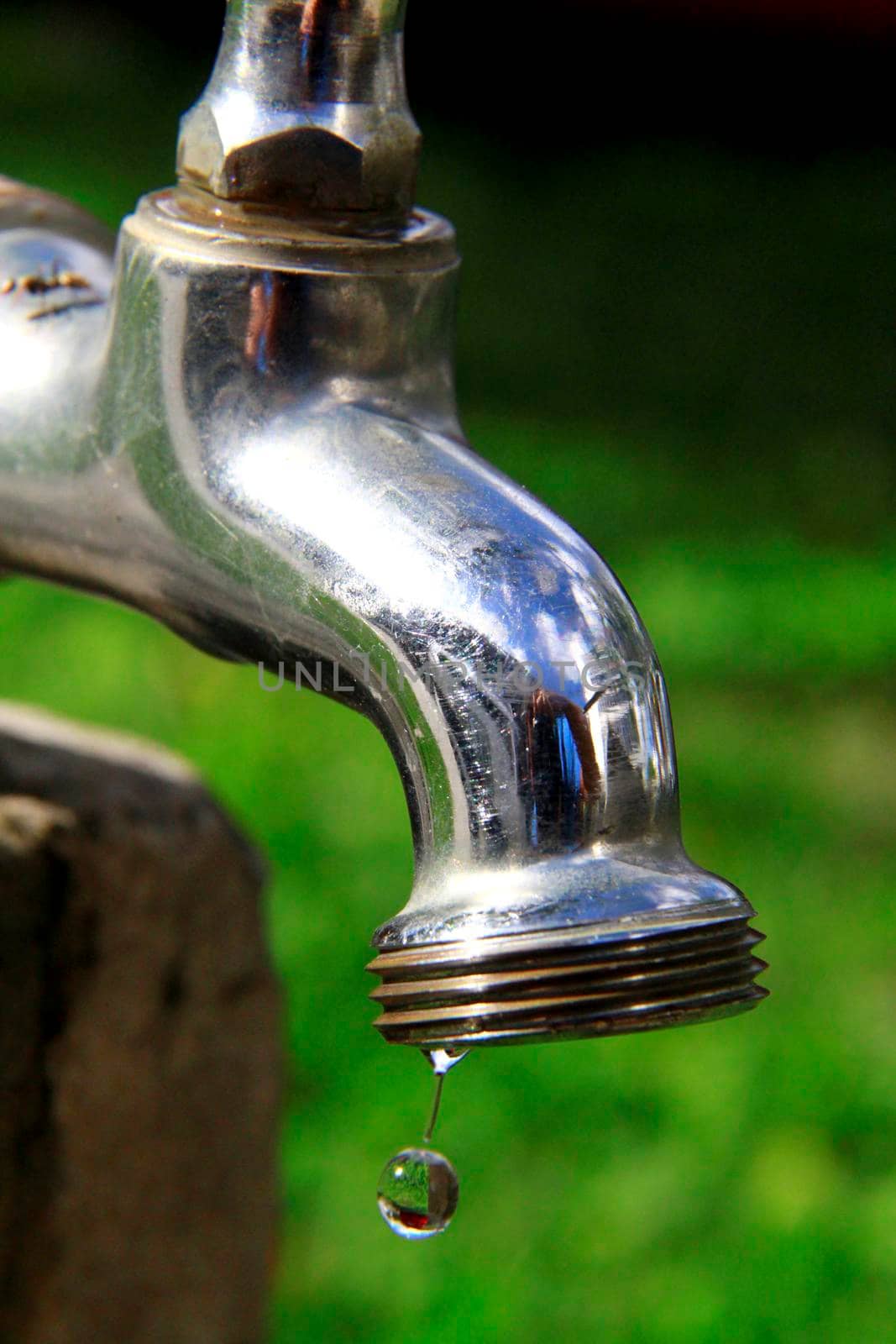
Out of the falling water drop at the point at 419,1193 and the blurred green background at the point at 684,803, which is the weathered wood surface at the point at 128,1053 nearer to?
the falling water drop at the point at 419,1193

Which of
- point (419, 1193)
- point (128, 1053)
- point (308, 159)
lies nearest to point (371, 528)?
point (308, 159)

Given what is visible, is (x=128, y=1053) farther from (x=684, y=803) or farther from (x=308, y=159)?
(x=684, y=803)

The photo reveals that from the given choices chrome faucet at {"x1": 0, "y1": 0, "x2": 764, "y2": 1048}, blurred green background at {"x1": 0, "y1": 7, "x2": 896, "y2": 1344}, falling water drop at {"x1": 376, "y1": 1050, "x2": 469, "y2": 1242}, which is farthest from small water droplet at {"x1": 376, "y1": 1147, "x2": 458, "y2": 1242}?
blurred green background at {"x1": 0, "y1": 7, "x2": 896, "y2": 1344}

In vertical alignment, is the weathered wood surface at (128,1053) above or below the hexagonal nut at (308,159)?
below

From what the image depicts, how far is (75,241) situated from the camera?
0.73m

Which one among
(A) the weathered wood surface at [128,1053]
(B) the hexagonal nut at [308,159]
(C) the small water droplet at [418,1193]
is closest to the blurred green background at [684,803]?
(A) the weathered wood surface at [128,1053]

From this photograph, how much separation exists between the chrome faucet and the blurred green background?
944mm

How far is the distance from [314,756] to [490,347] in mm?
1485

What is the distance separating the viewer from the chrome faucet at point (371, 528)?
1.76 ft

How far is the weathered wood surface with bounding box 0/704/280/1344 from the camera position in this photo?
2.69 feet

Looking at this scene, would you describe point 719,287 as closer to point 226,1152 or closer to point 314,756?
point 314,756

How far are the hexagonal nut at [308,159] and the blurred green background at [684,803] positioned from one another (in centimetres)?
102

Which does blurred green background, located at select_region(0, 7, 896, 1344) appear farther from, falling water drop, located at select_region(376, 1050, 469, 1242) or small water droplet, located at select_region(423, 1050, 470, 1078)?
small water droplet, located at select_region(423, 1050, 470, 1078)

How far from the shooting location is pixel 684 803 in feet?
6.64
